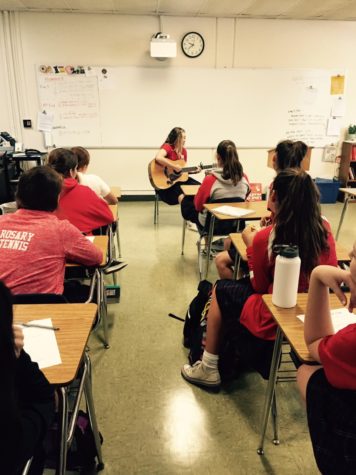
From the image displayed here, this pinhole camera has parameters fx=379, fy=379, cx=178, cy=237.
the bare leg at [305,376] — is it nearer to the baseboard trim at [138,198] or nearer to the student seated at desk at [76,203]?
the student seated at desk at [76,203]

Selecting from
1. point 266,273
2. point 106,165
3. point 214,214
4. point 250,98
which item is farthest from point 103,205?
point 250,98

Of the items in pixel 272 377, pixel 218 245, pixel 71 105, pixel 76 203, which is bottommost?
pixel 218 245

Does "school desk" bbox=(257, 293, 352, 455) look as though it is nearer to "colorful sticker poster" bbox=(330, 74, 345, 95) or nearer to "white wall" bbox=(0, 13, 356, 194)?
"white wall" bbox=(0, 13, 356, 194)

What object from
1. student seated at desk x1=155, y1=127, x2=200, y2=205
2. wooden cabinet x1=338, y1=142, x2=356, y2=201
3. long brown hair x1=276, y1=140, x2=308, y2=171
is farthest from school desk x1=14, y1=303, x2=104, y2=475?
wooden cabinet x1=338, y1=142, x2=356, y2=201

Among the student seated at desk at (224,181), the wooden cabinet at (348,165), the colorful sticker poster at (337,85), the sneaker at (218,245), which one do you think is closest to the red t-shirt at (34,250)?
the student seated at desk at (224,181)

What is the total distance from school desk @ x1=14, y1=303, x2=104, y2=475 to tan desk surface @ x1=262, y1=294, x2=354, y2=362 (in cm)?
66

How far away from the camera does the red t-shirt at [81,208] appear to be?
227cm

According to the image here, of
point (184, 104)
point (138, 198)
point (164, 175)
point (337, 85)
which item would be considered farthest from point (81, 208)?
point (337, 85)

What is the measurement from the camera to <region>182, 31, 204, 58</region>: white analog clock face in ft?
17.7

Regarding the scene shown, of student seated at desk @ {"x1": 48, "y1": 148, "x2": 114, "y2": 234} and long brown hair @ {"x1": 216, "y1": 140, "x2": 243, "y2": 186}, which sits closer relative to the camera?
student seated at desk @ {"x1": 48, "y1": 148, "x2": 114, "y2": 234}

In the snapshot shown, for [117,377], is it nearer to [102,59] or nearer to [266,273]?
[266,273]

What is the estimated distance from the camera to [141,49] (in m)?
5.39

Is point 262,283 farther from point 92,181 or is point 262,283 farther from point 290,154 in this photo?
point 92,181

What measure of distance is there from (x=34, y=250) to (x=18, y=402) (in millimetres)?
831
